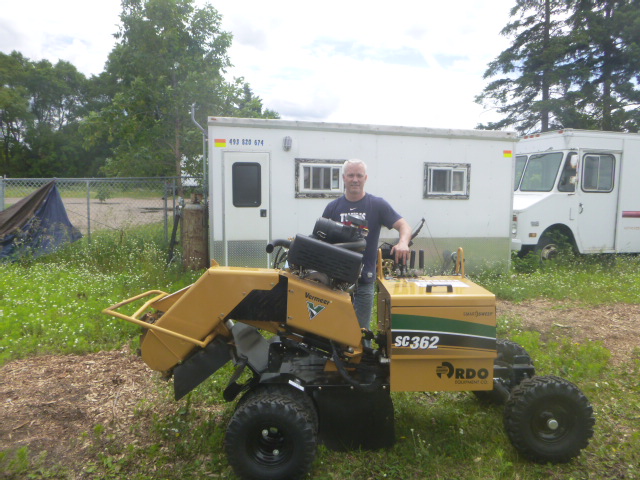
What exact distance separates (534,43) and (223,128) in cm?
1780

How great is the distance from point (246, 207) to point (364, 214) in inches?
158

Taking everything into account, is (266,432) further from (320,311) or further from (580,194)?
(580,194)

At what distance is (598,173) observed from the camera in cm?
952

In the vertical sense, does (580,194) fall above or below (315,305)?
above

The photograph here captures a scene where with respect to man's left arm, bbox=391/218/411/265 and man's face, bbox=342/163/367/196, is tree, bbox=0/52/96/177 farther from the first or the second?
man's left arm, bbox=391/218/411/265

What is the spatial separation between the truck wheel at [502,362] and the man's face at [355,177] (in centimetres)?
152

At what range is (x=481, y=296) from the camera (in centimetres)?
302

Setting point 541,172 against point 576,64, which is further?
point 576,64

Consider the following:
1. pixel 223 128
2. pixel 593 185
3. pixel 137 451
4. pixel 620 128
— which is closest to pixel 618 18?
pixel 620 128

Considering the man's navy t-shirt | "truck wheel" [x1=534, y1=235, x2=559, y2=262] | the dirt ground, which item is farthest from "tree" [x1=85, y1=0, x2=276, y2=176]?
the man's navy t-shirt

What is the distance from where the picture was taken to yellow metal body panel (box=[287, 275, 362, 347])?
2.92 metres

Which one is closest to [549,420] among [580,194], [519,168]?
[580,194]

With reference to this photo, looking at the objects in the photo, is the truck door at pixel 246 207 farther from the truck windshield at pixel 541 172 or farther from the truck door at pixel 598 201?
the truck door at pixel 598 201

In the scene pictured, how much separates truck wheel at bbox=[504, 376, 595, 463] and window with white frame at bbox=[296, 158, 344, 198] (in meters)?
5.03
